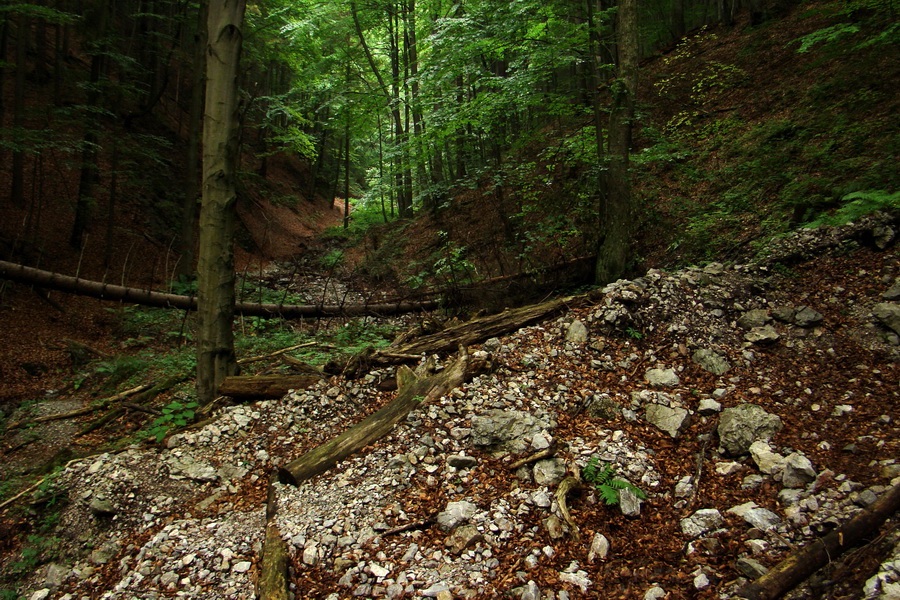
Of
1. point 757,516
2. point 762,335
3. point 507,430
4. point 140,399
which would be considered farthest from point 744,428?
point 140,399

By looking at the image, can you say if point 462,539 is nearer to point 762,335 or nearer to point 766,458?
point 766,458

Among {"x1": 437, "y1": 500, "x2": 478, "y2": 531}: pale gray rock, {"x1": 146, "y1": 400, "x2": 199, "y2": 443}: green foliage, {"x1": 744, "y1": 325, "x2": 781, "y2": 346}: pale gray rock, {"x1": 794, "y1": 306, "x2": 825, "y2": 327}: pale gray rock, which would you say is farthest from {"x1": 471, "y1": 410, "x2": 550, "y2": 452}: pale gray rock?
{"x1": 794, "y1": 306, "x2": 825, "y2": 327}: pale gray rock

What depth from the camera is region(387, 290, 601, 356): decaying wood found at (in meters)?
5.23

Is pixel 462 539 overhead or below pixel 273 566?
overhead

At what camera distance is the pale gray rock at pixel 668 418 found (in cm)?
371

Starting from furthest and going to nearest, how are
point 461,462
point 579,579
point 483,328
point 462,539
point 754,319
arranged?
point 483,328 < point 754,319 < point 461,462 < point 462,539 < point 579,579

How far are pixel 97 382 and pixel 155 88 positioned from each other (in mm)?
16605

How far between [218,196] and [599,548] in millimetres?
4673

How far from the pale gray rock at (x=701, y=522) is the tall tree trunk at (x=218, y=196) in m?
4.62

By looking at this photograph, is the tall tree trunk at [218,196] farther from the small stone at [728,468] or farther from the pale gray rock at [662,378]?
the small stone at [728,468]

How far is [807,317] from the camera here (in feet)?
15.1

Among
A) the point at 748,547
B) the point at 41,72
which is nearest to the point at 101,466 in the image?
the point at 748,547

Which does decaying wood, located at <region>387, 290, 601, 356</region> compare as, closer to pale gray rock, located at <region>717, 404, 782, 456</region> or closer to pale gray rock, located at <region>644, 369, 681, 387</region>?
pale gray rock, located at <region>644, 369, 681, 387</region>

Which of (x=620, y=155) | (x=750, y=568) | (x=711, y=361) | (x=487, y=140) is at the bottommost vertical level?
(x=750, y=568)
